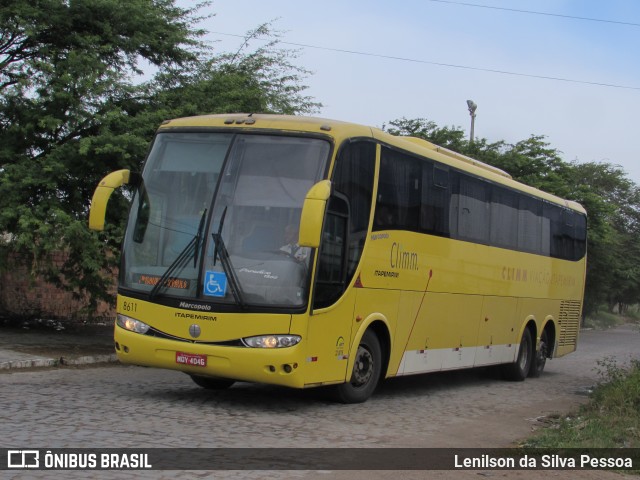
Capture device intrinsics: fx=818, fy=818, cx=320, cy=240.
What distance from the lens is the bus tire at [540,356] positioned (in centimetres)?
1741

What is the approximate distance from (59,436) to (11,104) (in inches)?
392

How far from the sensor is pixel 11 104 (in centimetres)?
1559

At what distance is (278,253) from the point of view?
925 cm

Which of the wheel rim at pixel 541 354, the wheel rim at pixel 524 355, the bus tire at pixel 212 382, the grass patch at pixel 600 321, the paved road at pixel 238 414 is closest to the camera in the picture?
the paved road at pixel 238 414

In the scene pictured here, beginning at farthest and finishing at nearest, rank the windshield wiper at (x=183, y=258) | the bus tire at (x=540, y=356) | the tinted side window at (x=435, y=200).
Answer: the bus tire at (x=540, y=356) < the tinted side window at (x=435, y=200) < the windshield wiper at (x=183, y=258)

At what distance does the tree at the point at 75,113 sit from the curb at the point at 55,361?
1.58m

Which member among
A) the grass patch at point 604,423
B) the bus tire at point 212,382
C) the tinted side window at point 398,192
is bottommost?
the bus tire at point 212,382

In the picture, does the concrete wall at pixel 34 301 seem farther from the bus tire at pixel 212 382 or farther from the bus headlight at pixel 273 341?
the bus headlight at pixel 273 341

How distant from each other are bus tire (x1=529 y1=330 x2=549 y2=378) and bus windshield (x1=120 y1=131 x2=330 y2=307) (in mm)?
9644

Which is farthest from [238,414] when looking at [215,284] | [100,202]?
[100,202]

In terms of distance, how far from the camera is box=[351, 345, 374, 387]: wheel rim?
10672mm

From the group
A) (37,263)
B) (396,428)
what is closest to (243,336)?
(396,428)

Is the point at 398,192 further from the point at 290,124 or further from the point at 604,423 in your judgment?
the point at 604,423

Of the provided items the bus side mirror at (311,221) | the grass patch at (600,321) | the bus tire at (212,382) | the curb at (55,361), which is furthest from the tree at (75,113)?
the grass patch at (600,321)
